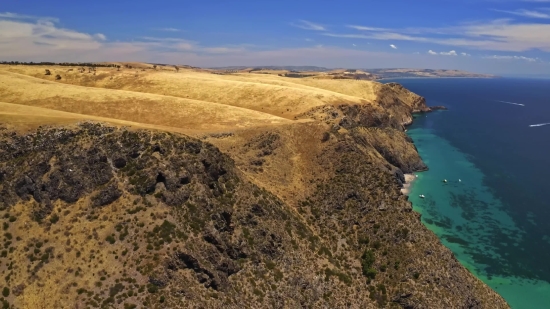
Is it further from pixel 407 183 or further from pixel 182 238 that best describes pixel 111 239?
pixel 407 183

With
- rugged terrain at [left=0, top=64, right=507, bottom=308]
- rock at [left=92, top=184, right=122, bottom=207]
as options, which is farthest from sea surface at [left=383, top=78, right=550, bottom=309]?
rock at [left=92, top=184, right=122, bottom=207]

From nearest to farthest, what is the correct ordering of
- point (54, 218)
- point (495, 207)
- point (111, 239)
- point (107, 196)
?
point (111, 239), point (54, 218), point (107, 196), point (495, 207)

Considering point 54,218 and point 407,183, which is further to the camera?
point 407,183

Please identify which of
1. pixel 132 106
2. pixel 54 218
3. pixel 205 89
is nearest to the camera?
pixel 54 218

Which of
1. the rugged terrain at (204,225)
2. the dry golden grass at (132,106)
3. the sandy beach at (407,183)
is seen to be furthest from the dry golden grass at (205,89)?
the rugged terrain at (204,225)

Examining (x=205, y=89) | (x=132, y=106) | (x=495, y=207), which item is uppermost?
(x=205, y=89)

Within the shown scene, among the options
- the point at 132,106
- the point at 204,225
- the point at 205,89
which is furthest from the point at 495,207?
the point at 132,106

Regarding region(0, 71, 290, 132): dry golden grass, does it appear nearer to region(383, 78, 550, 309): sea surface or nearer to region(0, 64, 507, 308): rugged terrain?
region(0, 64, 507, 308): rugged terrain
